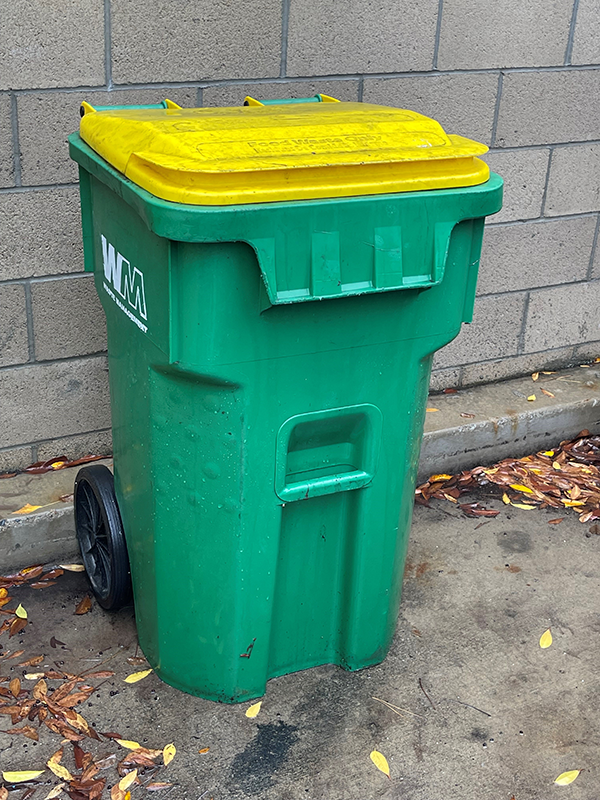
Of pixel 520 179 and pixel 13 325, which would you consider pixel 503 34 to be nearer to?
pixel 520 179

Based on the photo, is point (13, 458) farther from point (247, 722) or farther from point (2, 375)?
point (247, 722)

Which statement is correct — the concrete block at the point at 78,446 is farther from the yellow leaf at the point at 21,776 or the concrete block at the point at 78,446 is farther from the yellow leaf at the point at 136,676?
the yellow leaf at the point at 21,776

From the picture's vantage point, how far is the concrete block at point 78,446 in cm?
344

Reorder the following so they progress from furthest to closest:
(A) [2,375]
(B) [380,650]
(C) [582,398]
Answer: (C) [582,398] < (A) [2,375] < (B) [380,650]

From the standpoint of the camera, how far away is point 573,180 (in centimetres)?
408

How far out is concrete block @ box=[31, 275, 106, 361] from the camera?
3215mm

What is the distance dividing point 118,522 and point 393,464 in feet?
3.05

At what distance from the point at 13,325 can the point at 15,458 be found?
0.53m

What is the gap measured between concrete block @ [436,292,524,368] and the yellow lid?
1.84 metres

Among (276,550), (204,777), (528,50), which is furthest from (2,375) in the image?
(528,50)

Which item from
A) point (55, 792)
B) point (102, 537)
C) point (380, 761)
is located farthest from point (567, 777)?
point (102, 537)

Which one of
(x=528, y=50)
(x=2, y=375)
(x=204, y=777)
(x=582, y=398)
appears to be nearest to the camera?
(x=204, y=777)

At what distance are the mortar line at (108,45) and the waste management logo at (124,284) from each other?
826 millimetres

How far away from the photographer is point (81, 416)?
345cm
